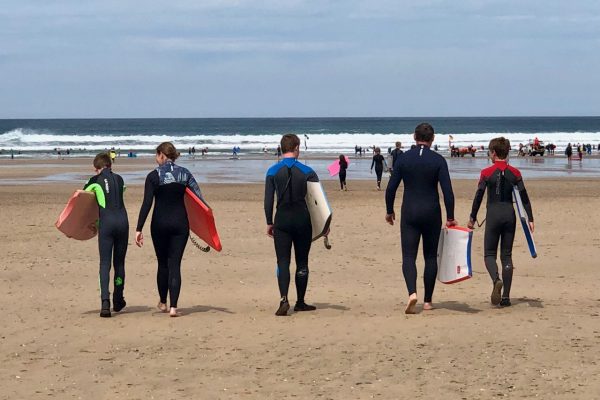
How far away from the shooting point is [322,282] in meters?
10.9

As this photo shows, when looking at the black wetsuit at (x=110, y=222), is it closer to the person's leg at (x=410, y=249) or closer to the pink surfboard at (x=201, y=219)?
the pink surfboard at (x=201, y=219)

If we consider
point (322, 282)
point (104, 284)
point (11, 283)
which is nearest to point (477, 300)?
point (322, 282)

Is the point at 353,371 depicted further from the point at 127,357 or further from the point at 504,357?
the point at 127,357

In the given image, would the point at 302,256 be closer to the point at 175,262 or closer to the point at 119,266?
the point at 175,262

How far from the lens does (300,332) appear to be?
797 cm

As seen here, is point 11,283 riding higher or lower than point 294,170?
lower

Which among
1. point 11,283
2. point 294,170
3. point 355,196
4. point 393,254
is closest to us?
point 294,170

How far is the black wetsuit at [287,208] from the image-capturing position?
8.68 metres

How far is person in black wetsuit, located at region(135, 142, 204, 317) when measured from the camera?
8664 mm

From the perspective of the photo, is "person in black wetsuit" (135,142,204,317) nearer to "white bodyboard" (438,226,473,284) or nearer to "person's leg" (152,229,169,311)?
"person's leg" (152,229,169,311)

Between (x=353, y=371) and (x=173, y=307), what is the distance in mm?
2568

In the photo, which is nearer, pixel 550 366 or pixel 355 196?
pixel 550 366

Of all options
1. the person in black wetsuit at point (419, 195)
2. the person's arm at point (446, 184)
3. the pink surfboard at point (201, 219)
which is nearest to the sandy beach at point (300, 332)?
the person in black wetsuit at point (419, 195)

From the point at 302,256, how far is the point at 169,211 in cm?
125
